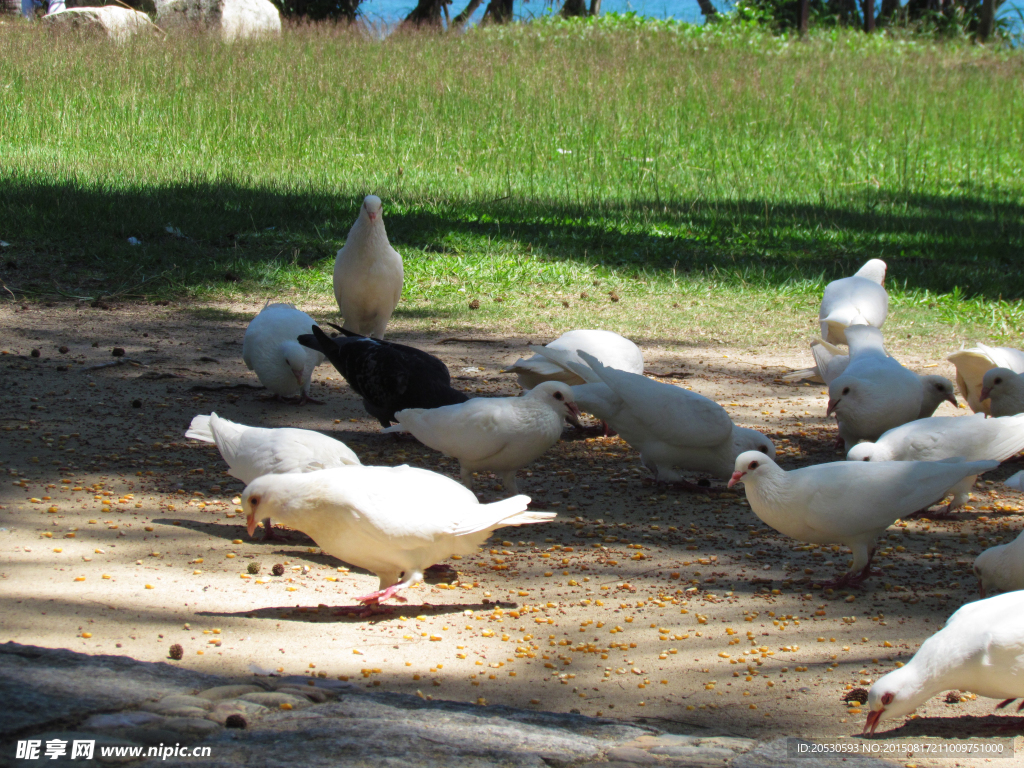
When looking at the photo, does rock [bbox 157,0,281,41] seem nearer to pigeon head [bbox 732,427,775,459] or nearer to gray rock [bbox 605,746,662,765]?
pigeon head [bbox 732,427,775,459]

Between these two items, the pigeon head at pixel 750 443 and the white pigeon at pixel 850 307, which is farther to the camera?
the white pigeon at pixel 850 307

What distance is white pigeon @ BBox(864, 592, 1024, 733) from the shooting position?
2.66 meters

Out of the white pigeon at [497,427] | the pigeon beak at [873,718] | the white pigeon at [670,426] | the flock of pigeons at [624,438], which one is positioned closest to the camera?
the pigeon beak at [873,718]

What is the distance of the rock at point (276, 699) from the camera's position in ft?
7.26

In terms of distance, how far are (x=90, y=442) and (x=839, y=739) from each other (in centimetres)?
381

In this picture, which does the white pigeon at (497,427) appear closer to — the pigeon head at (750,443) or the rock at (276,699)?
the pigeon head at (750,443)

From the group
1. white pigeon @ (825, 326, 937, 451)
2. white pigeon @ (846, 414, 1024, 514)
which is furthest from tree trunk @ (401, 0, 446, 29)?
white pigeon @ (846, 414, 1024, 514)

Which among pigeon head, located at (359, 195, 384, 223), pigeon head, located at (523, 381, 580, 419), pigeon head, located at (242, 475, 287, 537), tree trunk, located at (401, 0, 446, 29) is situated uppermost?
tree trunk, located at (401, 0, 446, 29)

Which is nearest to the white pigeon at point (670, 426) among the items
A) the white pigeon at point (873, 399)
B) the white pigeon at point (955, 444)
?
the white pigeon at point (955, 444)

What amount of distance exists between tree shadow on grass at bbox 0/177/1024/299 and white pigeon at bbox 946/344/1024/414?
3.06m

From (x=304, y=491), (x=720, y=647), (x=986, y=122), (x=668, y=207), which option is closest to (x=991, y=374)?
(x=720, y=647)

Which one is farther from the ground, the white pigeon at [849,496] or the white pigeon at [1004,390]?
the white pigeon at [1004,390]

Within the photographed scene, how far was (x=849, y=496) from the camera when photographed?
12.2 ft

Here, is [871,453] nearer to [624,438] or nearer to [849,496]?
[849,496]
